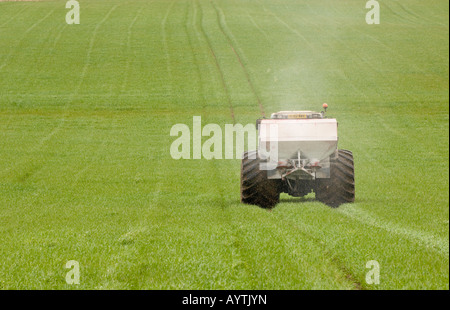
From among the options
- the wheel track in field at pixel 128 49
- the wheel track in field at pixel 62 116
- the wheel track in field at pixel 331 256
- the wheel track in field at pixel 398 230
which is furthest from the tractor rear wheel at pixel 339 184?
the wheel track in field at pixel 128 49

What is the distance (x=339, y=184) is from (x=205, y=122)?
25748 millimetres

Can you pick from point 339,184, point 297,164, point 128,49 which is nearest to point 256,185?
point 297,164

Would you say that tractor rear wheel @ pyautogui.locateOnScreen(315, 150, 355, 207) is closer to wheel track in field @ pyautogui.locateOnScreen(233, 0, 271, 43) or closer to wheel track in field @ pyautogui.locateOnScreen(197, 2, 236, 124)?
wheel track in field @ pyautogui.locateOnScreen(197, 2, 236, 124)

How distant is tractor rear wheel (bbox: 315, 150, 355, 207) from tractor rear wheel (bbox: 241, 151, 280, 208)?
1.40 m

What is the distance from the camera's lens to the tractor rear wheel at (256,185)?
17391 millimetres

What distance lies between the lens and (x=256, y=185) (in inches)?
695

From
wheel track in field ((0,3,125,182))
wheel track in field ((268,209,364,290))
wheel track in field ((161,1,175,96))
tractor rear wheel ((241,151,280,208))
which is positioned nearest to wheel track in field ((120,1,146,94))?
wheel track in field ((0,3,125,182))

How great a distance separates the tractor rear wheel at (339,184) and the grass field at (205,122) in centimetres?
70

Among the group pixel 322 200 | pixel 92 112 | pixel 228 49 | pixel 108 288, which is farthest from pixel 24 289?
pixel 228 49

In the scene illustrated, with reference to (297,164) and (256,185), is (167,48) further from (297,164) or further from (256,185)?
(297,164)

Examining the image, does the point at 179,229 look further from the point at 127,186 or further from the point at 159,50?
the point at 159,50

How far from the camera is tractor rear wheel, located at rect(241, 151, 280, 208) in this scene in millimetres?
17391

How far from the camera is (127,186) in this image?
24375 millimetres
